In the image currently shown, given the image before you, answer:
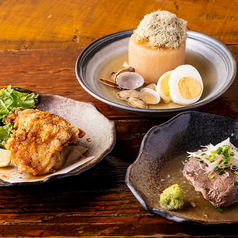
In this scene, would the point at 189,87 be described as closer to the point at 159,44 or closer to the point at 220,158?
the point at 159,44

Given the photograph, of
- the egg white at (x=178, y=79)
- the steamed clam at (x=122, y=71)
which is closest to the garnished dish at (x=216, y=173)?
the egg white at (x=178, y=79)

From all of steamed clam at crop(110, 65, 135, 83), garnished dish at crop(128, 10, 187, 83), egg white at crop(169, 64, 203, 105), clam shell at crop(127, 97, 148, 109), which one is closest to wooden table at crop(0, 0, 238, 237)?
clam shell at crop(127, 97, 148, 109)

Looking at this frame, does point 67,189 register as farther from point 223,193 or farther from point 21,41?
point 21,41

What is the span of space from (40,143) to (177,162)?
99 centimetres

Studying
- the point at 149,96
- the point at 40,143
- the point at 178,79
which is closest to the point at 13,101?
the point at 40,143

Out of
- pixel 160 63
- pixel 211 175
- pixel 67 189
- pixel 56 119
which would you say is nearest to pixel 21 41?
pixel 160 63

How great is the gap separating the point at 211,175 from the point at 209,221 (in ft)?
1.44

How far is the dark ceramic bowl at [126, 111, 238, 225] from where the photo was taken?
7.02 feet

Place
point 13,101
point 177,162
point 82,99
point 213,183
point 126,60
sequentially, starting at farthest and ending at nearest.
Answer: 1. point 126,60
2. point 82,99
3. point 13,101
4. point 177,162
5. point 213,183

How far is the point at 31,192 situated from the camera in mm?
2453

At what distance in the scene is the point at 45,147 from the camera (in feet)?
8.12

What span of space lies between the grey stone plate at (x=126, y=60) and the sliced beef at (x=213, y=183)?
0.85 m

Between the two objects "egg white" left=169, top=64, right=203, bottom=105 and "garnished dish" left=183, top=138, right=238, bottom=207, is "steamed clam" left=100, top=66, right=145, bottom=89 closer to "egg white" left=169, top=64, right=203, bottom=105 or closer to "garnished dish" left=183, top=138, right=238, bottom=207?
"egg white" left=169, top=64, right=203, bottom=105

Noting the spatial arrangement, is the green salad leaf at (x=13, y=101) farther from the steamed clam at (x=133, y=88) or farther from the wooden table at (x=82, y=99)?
the steamed clam at (x=133, y=88)
